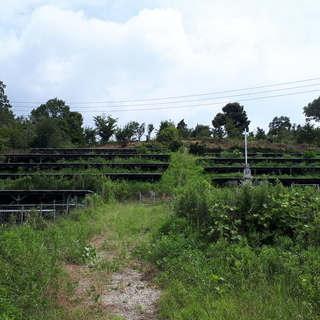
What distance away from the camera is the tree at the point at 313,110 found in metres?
53.4

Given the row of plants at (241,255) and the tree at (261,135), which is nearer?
the row of plants at (241,255)

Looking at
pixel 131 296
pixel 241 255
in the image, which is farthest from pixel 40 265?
pixel 241 255

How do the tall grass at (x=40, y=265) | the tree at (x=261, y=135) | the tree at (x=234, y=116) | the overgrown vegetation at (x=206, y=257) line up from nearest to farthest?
the tall grass at (x=40, y=265) → the overgrown vegetation at (x=206, y=257) → the tree at (x=261, y=135) → the tree at (x=234, y=116)

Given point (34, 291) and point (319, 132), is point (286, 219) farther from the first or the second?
point (319, 132)

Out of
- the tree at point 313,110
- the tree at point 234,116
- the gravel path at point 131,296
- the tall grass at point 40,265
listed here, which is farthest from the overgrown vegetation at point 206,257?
the tree at point 313,110

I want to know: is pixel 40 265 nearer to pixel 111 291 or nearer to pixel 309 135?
pixel 111 291

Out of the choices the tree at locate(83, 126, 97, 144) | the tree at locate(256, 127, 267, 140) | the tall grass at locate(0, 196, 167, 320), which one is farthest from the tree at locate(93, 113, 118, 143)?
the tall grass at locate(0, 196, 167, 320)

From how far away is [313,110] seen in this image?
53875 mm

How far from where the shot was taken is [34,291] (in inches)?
150

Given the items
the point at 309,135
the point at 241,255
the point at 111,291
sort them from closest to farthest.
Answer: the point at 111,291
the point at 241,255
the point at 309,135

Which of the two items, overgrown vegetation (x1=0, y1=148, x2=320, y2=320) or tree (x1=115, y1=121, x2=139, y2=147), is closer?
overgrown vegetation (x1=0, y1=148, x2=320, y2=320)

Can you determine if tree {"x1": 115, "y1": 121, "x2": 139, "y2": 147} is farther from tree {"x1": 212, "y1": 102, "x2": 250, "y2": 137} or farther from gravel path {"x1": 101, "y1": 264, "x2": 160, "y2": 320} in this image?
gravel path {"x1": 101, "y1": 264, "x2": 160, "y2": 320}

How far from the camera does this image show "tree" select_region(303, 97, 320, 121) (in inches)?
2103

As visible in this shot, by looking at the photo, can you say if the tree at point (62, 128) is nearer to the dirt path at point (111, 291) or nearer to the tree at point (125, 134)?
the tree at point (125, 134)
